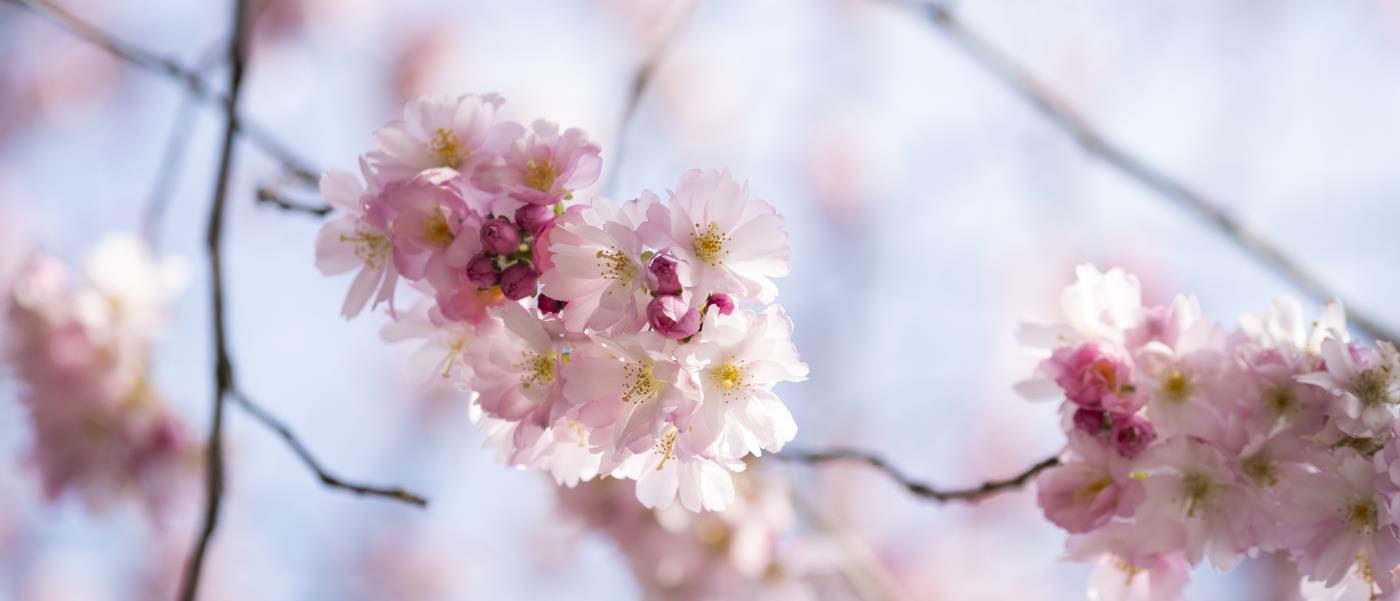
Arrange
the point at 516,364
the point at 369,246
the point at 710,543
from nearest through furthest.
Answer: the point at 516,364 < the point at 369,246 < the point at 710,543

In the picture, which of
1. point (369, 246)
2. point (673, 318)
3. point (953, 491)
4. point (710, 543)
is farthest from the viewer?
point (710, 543)

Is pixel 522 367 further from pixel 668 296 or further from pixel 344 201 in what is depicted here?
pixel 344 201

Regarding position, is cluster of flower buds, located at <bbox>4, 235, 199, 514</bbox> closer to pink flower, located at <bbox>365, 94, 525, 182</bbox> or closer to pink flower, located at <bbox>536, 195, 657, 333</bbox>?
pink flower, located at <bbox>365, 94, 525, 182</bbox>

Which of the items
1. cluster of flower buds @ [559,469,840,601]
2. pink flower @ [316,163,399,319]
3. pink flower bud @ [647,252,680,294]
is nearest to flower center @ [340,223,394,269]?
pink flower @ [316,163,399,319]

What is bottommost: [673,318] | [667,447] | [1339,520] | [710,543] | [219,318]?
[710,543]

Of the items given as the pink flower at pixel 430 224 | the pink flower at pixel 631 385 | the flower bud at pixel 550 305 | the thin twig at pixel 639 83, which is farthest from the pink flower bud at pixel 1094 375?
the thin twig at pixel 639 83

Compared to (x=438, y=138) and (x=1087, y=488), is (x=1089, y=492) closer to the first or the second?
(x=1087, y=488)

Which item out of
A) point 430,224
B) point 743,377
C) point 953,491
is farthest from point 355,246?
point 953,491
